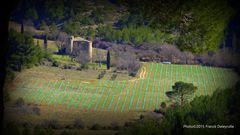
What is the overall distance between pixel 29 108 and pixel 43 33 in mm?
1573

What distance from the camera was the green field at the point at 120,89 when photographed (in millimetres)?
10203

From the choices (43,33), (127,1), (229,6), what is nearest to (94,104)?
(43,33)

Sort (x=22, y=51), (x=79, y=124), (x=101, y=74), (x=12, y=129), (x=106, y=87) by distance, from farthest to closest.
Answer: (x=101, y=74) < (x=106, y=87) < (x=22, y=51) < (x=79, y=124) < (x=12, y=129)

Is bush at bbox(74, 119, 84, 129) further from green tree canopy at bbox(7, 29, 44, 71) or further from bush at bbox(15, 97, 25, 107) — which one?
green tree canopy at bbox(7, 29, 44, 71)

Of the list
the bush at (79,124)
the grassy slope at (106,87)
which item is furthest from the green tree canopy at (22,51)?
the bush at (79,124)

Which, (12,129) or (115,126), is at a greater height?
(12,129)

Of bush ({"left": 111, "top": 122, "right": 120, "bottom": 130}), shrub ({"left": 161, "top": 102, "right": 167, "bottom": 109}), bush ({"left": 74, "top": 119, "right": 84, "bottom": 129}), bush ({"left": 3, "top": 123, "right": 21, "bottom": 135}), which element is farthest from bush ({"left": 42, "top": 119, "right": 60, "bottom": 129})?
shrub ({"left": 161, "top": 102, "right": 167, "bottom": 109})

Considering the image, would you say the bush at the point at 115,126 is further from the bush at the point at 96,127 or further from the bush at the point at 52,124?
the bush at the point at 52,124

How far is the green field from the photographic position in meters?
10.2

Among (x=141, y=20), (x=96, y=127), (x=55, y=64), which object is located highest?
(x=141, y=20)

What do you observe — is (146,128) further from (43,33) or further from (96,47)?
(43,33)

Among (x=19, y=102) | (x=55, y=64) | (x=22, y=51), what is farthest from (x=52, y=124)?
(x=22, y=51)

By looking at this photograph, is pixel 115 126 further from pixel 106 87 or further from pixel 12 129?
pixel 12 129

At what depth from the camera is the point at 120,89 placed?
1033 centimetres
